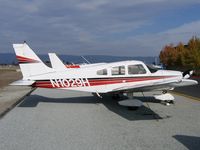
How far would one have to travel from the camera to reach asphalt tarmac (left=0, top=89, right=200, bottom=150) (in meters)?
7.01

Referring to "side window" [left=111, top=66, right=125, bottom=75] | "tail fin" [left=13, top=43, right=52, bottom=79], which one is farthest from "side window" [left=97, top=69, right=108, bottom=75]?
"tail fin" [left=13, top=43, right=52, bottom=79]

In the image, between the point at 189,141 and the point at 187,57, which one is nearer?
the point at 189,141

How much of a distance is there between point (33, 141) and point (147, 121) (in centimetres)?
360

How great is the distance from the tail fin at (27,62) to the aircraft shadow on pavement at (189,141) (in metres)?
7.42

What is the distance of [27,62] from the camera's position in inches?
537

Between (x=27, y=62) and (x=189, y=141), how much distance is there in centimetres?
827

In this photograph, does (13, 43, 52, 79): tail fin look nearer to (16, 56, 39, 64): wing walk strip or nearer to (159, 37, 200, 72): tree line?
(16, 56, 39, 64): wing walk strip

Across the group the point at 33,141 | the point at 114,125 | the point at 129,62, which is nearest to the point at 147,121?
the point at 114,125

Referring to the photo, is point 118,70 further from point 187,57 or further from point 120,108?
point 187,57

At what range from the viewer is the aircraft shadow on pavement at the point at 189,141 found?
6711mm

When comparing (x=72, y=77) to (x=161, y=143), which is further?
(x=72, y=77)

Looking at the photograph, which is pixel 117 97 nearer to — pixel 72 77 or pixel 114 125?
pixel 72 77

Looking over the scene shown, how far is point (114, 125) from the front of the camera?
9.12 metres

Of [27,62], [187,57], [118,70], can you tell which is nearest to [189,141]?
[118,70]
